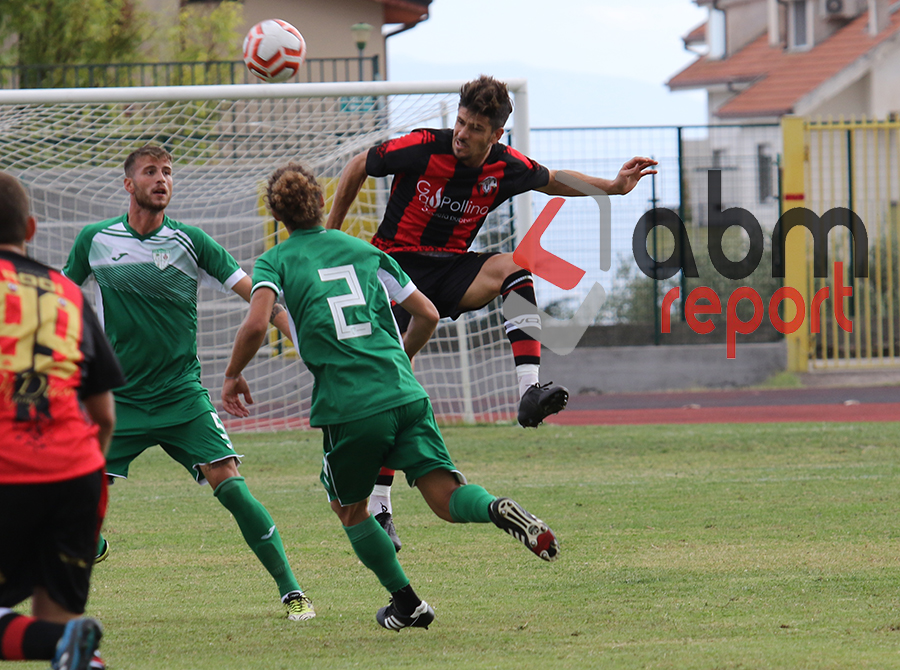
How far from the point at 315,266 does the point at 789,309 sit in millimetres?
12676

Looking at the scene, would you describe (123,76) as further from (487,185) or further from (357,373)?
(357,373)

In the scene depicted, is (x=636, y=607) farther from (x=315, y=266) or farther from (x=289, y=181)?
(x=289, y=181)

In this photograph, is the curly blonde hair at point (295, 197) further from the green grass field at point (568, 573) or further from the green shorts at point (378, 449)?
the green grass field at point (568, 573)

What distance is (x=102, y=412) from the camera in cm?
342

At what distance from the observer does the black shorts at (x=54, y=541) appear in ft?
10.5

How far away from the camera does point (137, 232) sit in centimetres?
545

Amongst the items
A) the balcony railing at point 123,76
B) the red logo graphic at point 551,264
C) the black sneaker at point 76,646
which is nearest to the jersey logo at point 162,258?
the black sneaker at point 76,646

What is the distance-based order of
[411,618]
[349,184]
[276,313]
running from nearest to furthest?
[411,618] < [276,313] < [349,184]

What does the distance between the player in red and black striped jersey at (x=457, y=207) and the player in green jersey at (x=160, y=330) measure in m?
0.85

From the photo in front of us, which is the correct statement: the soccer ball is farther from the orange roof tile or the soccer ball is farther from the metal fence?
the orange roof tile

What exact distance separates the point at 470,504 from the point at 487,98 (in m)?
2.15

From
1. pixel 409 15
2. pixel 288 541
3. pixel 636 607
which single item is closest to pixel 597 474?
pixel 288 541

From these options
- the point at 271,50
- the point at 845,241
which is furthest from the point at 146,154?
the point at 845,241

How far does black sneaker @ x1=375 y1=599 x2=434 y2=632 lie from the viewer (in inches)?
186
